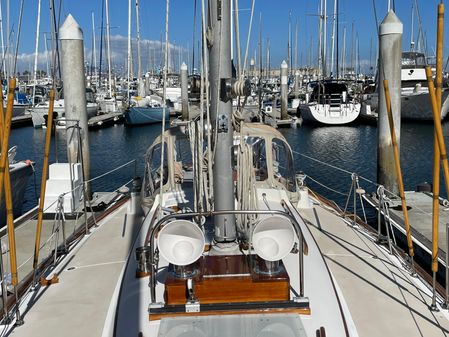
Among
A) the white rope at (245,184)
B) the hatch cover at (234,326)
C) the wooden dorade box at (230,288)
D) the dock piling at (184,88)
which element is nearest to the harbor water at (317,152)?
the dock piling at (184,88)

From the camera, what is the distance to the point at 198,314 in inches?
154

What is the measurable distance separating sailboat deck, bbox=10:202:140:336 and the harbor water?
26.8 feet

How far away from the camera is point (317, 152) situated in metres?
28.2

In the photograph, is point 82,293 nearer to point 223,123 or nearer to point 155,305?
point 155,305

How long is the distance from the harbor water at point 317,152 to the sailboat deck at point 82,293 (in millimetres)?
8165

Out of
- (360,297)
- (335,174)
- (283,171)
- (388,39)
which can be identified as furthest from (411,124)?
(360,297)

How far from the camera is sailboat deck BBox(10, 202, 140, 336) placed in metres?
4.66

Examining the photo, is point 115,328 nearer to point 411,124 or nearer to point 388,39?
point 388,39

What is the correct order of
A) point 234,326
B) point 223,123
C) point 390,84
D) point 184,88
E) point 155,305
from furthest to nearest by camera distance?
point 184,88, point 390,84, point 223,123, point 155,305, point 234,326

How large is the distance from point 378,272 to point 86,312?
3.41 m

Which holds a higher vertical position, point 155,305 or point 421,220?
point 155,305

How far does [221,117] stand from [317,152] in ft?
79.8

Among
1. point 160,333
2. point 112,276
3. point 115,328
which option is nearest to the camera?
Result: point 160,333

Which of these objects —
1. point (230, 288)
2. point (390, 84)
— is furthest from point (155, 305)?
point (390, 84)
